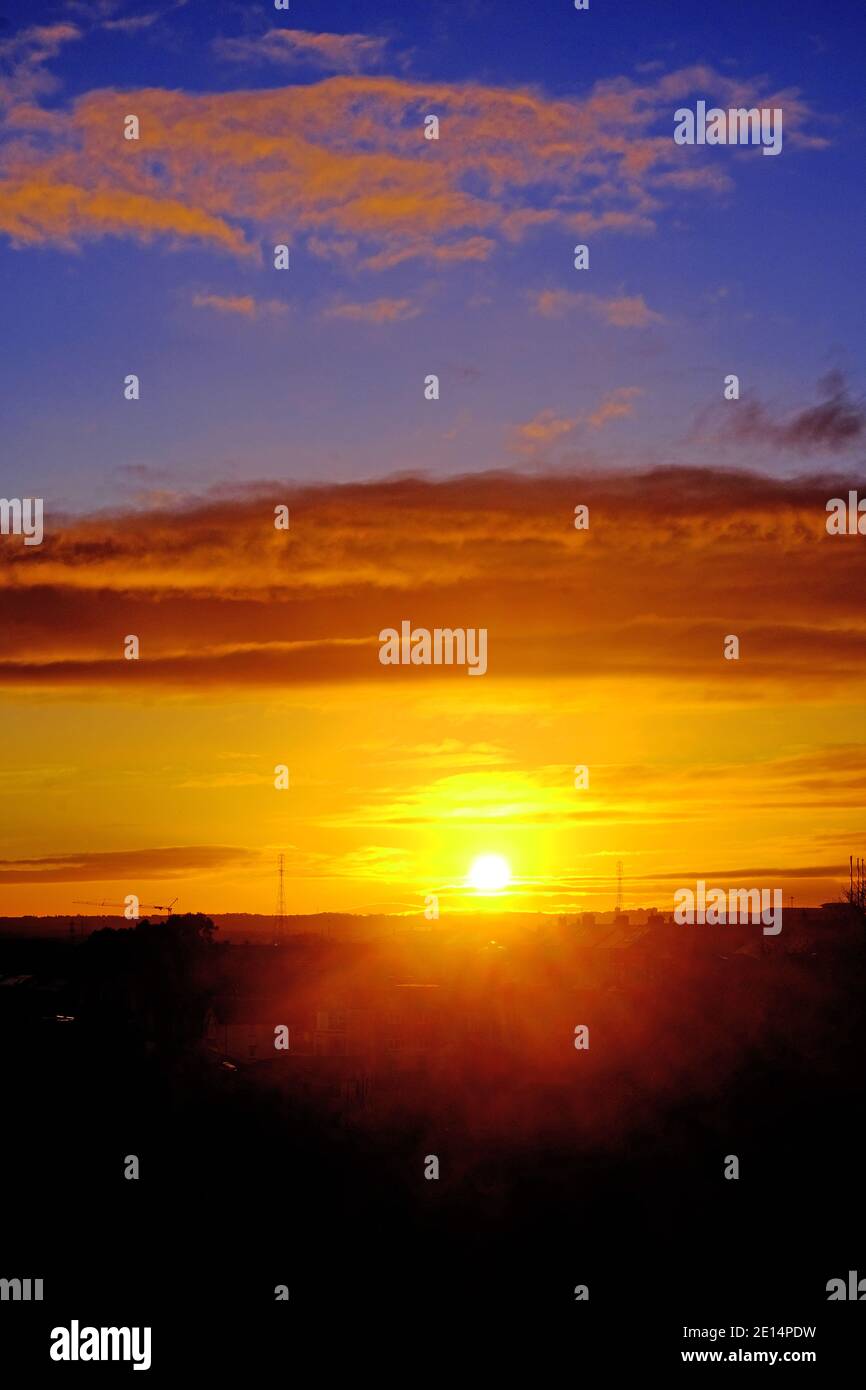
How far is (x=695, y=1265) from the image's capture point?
29.7 m

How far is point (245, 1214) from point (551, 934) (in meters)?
60.6

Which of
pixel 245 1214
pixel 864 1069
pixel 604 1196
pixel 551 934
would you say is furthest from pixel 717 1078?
pixel 551 934

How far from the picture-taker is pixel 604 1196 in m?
33.1

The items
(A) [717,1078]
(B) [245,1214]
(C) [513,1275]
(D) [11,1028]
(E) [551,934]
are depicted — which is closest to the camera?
(C) [513,1275]

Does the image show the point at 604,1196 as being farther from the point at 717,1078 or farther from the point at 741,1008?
the point at 741,1008

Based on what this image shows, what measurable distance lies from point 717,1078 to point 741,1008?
23.3 feet

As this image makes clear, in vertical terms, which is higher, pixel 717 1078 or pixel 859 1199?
pixel 717 1078

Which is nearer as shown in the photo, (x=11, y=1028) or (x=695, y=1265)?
(x=695, y=1265)

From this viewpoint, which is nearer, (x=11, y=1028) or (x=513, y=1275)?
(x=513, y=1275)
